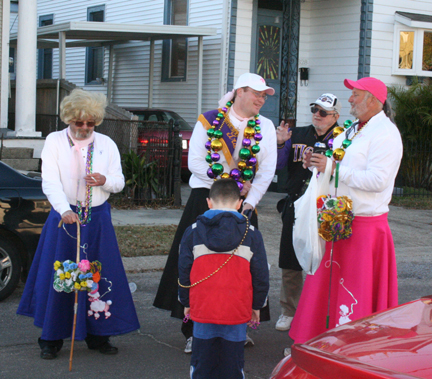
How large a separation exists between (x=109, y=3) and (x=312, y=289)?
18061 mm

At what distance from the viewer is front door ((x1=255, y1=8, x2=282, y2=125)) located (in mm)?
16047

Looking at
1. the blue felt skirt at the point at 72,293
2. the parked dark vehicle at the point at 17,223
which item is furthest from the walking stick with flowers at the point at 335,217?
the parked dark vehicle at the point at 17,223

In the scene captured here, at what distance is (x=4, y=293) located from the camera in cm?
568

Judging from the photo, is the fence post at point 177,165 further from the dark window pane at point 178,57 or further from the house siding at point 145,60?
the dark window pane at point 178,57

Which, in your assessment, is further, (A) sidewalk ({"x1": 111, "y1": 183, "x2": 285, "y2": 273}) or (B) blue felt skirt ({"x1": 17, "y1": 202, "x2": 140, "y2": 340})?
(A) sidewalk ({"x1": 111, "y1": 183, "x2": 285, "y2": 273})

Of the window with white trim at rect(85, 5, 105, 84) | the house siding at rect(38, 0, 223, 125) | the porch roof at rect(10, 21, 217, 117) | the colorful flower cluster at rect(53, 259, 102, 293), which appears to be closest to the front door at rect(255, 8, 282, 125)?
the house siding at rect(38, 0, 223, 125)

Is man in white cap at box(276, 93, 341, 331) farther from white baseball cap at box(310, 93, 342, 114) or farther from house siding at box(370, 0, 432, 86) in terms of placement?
house siding at box(370, 0, 432, 86)

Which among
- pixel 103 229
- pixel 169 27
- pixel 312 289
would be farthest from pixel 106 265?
pixel 169 27

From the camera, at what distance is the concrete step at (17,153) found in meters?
11.7

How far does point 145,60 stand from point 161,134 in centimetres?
786

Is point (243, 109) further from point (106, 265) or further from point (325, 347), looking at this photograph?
point (325, 347)

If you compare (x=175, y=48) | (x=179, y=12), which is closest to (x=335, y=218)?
(x=175, y=48)

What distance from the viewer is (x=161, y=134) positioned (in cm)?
1197

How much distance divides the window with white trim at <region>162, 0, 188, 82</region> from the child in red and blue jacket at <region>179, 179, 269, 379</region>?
48.7 ft
